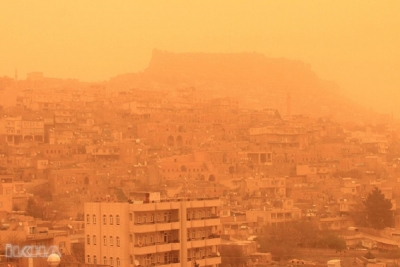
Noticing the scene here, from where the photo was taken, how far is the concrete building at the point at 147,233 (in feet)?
44.3

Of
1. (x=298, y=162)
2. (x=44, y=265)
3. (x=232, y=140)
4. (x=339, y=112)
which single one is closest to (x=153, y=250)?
(x=44, y=265)

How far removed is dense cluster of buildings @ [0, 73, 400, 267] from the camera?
14.0 metres

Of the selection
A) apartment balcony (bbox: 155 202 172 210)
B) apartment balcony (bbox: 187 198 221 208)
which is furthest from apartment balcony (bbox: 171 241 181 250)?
apartment balcony (bbox: 187 198 221 208)

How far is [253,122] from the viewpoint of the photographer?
42.7 meters

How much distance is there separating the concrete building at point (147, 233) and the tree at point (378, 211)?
41.6ft

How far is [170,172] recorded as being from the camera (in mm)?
32188

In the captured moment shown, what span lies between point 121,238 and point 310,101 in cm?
5196

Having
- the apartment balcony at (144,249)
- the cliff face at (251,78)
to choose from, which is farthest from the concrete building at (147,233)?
the cliff face at (251,78)

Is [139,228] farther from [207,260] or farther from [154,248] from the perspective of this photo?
[207,260]

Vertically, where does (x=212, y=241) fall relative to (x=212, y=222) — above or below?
below

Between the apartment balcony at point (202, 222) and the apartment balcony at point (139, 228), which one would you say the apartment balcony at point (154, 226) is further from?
the apartment balcony at point (202, 222)

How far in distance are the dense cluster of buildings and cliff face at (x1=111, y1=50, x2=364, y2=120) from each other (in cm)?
1282

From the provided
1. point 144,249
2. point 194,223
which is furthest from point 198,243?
point 144,249

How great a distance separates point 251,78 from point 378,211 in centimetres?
4148
